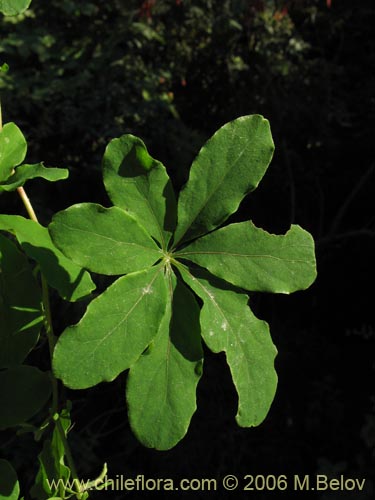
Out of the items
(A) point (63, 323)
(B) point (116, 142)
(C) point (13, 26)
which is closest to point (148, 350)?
(B) point (116, 142)

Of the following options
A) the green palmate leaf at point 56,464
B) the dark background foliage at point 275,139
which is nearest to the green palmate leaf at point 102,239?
the green palmate leaf at point 56,464

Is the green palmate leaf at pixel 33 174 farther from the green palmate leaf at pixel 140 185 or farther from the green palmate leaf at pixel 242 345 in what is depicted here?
the green palmate leaf at pixel 242 345

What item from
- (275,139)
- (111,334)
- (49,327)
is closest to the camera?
(111,334)

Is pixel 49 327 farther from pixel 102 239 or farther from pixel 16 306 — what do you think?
pixel 102 239

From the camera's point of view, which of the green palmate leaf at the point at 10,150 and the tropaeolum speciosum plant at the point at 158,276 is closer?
the tropaeolum speciosum plant at the point at 158,276

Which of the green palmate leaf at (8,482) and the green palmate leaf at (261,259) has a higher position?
the green palmate leaf at (261,259)

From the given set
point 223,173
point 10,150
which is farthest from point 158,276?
point 10,150

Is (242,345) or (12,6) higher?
(12,6)

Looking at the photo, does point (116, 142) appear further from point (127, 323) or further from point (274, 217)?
point (274, 217)
